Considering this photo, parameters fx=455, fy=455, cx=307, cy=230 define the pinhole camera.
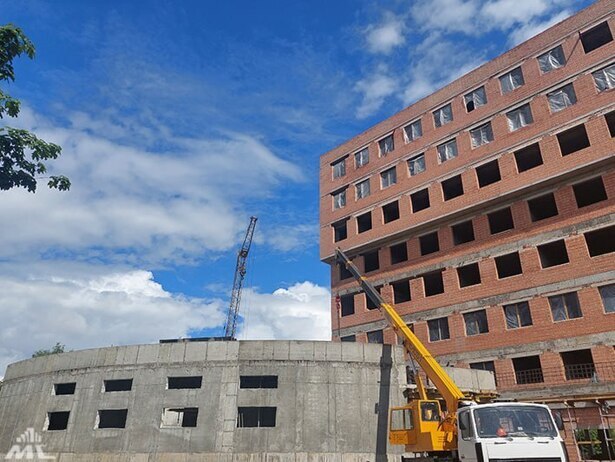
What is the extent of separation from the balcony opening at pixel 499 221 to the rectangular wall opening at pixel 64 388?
28518 millimetres

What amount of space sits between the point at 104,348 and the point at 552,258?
28.5 metres

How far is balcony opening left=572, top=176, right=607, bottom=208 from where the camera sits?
2880 centimetres

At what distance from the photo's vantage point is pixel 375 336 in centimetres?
3678

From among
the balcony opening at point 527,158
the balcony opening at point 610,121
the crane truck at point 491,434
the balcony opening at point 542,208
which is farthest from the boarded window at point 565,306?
the crane truck at point 491,434

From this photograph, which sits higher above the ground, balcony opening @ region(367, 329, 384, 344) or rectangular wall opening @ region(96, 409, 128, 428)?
balcony opening @ region(367, 329, 384, 344)

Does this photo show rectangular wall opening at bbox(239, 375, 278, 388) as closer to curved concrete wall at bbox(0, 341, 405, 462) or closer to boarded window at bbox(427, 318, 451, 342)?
curved concrete wall at bbox(0, 341, 405, 462)

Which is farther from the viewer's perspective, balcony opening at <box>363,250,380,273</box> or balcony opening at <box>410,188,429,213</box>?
balcony opening at <box>363,250,380,273</box>

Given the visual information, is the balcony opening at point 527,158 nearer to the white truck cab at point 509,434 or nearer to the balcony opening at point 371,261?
the balcony opening at point 371,261

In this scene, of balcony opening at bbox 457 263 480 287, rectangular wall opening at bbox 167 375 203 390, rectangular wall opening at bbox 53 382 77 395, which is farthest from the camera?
balcony opening at bbox 457 263 480 287

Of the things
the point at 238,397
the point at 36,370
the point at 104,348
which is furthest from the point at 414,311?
the point at 36,370

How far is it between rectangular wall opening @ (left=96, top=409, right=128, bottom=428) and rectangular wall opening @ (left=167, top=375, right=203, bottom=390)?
8.63 ft

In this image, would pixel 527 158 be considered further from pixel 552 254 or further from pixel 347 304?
pixel 347 304

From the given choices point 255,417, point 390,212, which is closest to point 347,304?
point 390,212

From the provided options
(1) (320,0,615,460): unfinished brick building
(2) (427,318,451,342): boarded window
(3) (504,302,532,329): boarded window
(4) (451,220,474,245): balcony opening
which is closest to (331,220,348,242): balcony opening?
(1) (320,0,615,460): unfinished brick building
